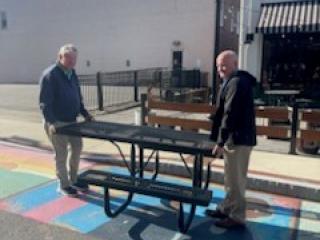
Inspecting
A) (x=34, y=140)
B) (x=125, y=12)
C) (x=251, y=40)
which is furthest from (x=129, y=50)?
(x=34, y=140)

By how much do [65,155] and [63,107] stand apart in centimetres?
62

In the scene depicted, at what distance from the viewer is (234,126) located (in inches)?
151

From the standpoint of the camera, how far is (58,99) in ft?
16.1

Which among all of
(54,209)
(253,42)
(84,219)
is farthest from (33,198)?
(253,42)

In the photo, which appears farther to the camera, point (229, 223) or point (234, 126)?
point (229, 223)

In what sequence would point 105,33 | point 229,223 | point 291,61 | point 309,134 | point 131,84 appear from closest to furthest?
point 229,223 → point 309,134 → point 291,61 → point 131,84 → point 105,33

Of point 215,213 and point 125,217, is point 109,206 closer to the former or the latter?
point 125,217

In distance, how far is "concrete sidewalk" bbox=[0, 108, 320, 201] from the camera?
5258mm

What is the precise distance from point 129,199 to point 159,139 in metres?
0.85

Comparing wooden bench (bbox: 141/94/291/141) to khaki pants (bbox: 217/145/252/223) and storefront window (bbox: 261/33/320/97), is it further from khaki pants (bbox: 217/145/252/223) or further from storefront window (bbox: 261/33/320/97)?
storefront window (bbox: 261/33/320/97)

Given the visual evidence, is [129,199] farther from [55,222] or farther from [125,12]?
[125,12]

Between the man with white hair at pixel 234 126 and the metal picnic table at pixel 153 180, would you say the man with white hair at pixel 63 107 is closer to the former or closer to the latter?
the metal picnic table at pixel 153 180

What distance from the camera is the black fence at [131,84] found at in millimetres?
14477

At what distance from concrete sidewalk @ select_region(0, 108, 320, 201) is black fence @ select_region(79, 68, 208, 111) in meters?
4.51
